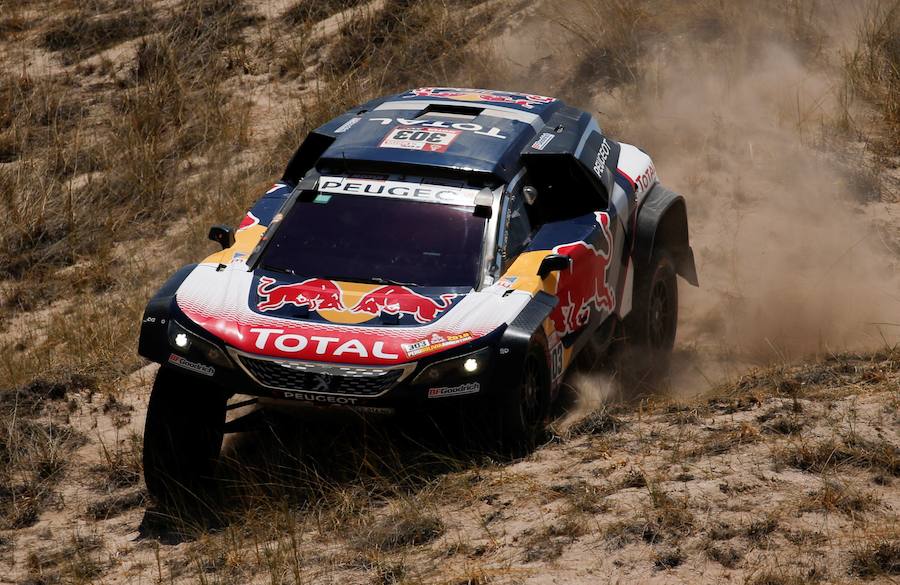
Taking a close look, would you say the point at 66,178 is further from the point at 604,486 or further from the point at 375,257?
the point at 604,486

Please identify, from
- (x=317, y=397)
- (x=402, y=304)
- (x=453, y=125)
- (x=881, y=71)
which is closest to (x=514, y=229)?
(x=453, y=125)

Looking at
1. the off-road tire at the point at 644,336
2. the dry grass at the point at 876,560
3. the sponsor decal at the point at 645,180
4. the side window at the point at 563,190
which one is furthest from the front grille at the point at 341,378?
the sponsor decal at the point at 645,180

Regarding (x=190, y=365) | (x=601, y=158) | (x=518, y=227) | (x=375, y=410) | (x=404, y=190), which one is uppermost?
(x=404, y=190)

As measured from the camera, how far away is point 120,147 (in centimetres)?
1222

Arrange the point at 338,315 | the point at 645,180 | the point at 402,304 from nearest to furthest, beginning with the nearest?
1. the point at 338,315
2. the point at 402,304
3. the point at 645,180

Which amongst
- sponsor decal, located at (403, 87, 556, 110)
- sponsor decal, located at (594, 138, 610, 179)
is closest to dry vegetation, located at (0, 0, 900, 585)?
sponsor decal, located at (594, 138, 610, 179)

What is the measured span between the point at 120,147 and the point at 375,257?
6.19 metres

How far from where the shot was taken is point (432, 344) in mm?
6023

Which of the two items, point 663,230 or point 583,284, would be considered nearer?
point 583,284

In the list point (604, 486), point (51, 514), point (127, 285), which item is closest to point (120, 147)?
point (127, 285)

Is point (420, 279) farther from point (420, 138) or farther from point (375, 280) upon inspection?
point (420, 138)

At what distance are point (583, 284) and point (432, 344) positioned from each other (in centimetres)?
144

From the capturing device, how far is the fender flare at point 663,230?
26.7 feet

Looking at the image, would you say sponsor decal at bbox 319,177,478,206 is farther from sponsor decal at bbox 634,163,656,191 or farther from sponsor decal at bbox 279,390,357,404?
sponsor decal at bbox 634,163,656,191
